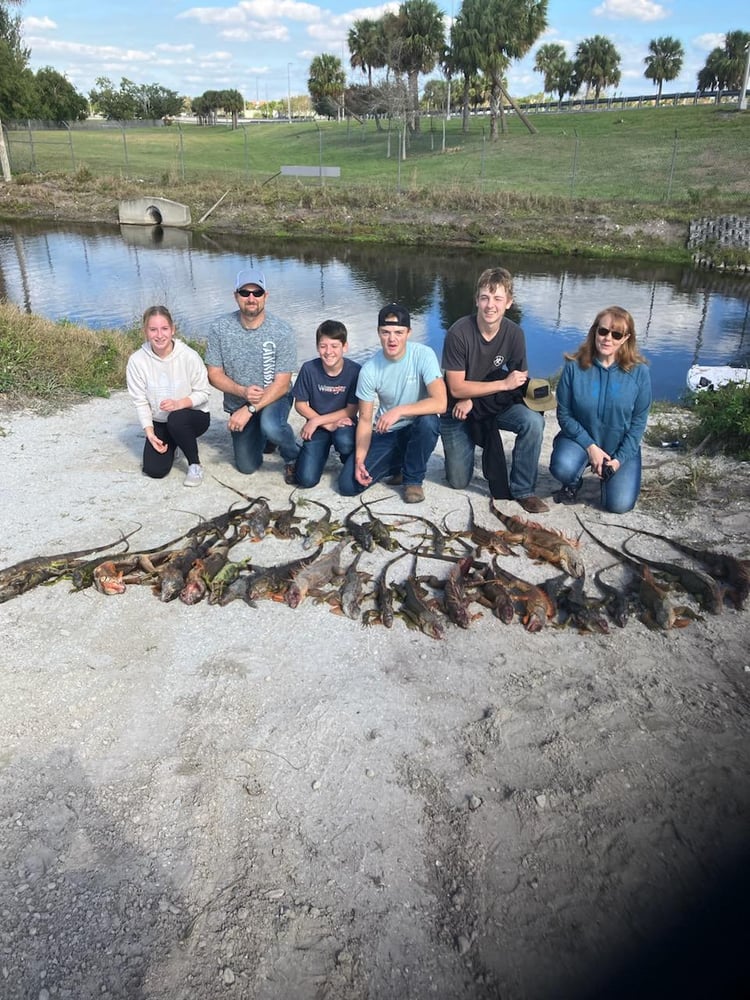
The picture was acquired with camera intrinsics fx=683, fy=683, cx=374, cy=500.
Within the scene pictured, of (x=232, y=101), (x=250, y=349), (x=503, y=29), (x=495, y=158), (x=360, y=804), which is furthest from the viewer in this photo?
(x=232, y=101)

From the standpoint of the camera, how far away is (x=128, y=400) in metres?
9.60

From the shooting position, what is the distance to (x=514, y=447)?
658 cm

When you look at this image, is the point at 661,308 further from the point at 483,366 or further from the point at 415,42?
the point at 415,42

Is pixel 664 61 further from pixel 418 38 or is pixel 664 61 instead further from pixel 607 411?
pixel 607 411

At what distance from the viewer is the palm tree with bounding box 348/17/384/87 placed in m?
62.4

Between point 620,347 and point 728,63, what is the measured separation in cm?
8668

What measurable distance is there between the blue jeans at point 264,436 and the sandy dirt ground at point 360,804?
7.78 feet

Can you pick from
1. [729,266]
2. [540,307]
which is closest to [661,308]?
[540,307]

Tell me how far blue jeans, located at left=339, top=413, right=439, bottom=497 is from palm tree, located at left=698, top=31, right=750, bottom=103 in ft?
273

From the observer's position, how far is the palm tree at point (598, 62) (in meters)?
76.9

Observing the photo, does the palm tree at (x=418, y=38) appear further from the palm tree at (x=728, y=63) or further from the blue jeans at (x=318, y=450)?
the blue jeans at (x=318, y=450)

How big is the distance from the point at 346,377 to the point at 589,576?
9.47 feet

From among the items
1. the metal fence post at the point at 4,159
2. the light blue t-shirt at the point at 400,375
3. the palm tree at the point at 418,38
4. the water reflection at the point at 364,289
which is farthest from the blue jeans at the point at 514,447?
the palm tree at the point at 418,38

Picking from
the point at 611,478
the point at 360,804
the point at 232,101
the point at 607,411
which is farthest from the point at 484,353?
the point at 232,101
